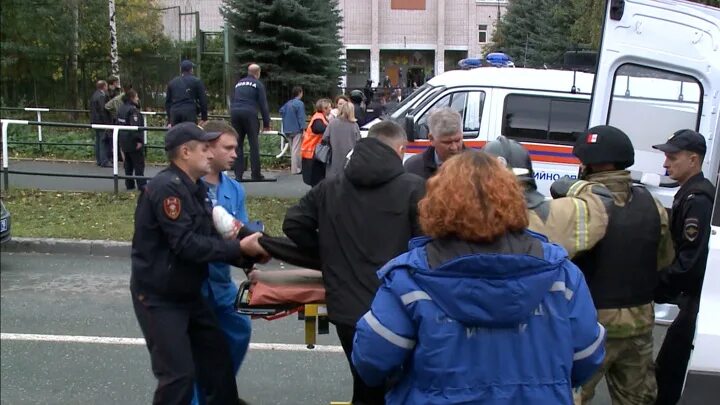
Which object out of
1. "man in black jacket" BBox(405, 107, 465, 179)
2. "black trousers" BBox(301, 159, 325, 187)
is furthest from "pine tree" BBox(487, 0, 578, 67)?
"man in black jacket" BBox(405, 107, 465, 179)

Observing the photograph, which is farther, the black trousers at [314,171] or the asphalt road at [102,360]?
the black trousers at [314,171]

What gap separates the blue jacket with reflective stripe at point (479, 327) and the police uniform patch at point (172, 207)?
1664 millimetres

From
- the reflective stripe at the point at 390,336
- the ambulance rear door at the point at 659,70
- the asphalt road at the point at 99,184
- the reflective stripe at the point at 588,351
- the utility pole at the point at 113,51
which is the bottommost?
the asphalt road at the point at 99,184

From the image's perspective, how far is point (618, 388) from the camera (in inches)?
157

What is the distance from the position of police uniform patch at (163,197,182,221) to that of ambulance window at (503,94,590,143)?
7.22m

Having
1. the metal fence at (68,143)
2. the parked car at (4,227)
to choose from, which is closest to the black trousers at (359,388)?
the parked car at (4,227)

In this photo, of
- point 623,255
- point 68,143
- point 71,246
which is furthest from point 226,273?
point 68,143

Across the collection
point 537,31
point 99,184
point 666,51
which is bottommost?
point 99,184

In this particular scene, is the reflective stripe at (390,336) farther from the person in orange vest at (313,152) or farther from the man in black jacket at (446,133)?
the person in orange vest at (313,152)

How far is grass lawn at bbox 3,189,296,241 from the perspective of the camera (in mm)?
9734

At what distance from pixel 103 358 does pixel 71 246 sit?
3988 mm

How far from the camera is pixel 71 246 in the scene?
9.35 m

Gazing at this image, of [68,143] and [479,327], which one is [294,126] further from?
[479,327]

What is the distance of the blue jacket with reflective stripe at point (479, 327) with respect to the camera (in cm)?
225
